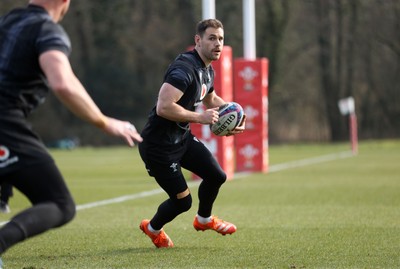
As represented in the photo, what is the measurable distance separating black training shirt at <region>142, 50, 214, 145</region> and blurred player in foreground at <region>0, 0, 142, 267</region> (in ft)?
8.01

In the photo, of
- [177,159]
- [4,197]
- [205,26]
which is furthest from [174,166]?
[4,197]

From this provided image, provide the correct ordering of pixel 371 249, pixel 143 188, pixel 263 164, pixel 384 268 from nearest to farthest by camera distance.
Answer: pixel 384 268
pixel 371 249
pixel 143 188
pixel 263 164

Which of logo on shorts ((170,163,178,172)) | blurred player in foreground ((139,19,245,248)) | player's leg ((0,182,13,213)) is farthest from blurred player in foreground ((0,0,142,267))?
player's leg ((0,182,13,213))

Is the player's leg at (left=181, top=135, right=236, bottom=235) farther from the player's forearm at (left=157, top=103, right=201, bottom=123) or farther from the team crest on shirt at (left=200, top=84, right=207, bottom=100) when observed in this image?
the player's forearm at (left=157, top=103, right=201, bottom=123)

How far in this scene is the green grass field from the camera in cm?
737

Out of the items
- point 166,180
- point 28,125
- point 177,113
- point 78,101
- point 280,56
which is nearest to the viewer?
point 78,101

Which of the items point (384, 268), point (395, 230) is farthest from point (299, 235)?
point (384, 268)

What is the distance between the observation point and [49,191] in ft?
17.7

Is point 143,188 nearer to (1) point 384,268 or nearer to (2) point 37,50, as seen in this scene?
(1) point 384,268

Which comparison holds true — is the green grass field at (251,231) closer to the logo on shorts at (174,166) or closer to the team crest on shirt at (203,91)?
the logo on shorts at (174,166)

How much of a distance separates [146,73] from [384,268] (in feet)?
140

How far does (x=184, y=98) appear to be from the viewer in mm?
7887

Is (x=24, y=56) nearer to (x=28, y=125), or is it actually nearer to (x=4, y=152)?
(x=28, y=125)

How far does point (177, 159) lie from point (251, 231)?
185 cm
